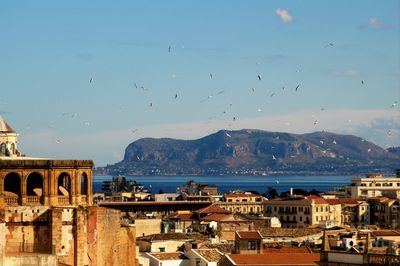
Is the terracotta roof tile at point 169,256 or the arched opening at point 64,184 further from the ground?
the arched opening at point 64,184

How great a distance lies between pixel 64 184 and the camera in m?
72.7

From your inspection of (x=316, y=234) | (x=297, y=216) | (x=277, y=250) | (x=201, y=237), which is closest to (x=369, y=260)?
(x=277, y=250)

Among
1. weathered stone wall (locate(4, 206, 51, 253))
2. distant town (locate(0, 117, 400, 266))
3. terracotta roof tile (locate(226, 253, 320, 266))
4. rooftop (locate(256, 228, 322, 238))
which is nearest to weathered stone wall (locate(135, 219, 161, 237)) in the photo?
rooftop (locate(256, 228, 322, 238))

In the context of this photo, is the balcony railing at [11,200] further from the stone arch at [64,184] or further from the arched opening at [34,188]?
the stone arch at [64,184]

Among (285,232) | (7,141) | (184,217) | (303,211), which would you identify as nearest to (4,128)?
(7,141)

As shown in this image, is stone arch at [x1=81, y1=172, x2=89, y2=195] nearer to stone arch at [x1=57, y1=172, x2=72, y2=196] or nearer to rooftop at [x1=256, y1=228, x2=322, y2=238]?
stone arch at [x1=57, y1=172, x2=72, y2=196]

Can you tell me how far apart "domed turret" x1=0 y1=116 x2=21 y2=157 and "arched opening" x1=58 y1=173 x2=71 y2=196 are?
506cm

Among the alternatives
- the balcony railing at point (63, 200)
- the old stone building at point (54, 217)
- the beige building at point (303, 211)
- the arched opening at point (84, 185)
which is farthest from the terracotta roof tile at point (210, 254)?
the beige building at point (303, 211)

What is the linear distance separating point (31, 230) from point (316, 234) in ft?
197

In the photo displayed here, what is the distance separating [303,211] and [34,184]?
359 feet

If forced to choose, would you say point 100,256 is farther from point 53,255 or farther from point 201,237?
point 201,237

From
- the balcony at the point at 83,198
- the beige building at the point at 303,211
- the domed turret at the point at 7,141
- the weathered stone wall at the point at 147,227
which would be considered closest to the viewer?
the balcony at the point at 83,198

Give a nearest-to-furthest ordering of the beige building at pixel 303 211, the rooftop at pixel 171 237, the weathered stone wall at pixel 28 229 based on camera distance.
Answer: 1. the weathered stone wall at pixel 28 229
2. the rooftop at pixel 171 237
3. the beige building at pixel 303 211

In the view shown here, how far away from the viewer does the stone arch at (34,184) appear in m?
69.9
